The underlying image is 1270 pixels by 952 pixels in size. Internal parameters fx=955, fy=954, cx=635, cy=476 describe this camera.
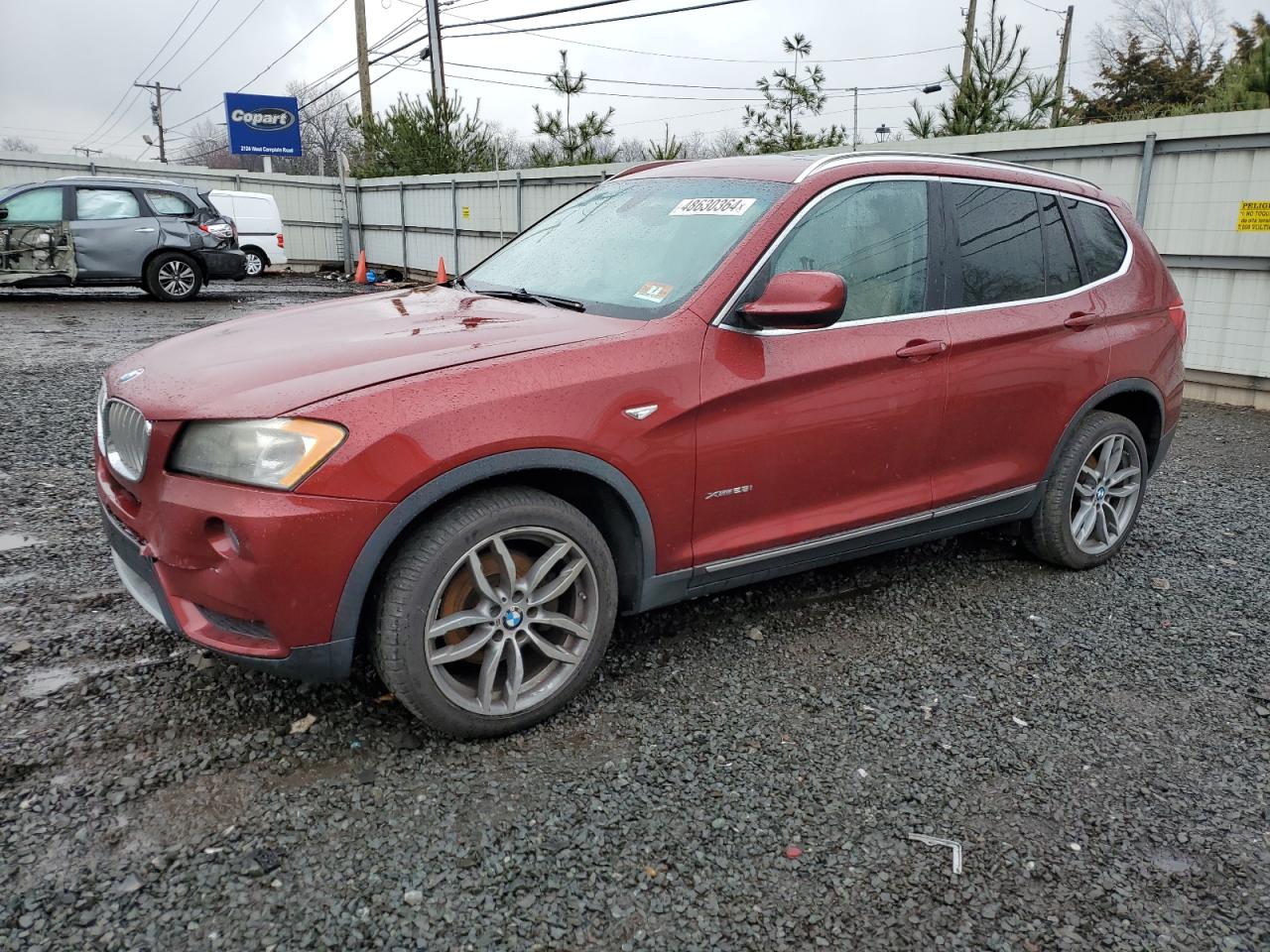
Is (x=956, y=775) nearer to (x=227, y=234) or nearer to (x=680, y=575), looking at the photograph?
(x=680, y=575)

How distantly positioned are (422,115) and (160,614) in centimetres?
2201

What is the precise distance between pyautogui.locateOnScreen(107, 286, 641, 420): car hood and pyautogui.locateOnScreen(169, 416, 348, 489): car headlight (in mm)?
42

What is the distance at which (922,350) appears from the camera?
140 inches

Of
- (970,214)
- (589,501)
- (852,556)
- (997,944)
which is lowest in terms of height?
(997,944)

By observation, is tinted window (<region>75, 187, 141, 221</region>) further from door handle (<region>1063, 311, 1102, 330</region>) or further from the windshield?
door handle (<region>1063, 311, 1102, 330</region>)

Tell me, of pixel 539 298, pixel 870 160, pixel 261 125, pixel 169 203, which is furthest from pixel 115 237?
pixel 261 125

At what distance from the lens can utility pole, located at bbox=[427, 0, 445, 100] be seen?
26984 mm

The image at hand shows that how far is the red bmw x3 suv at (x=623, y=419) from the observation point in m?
2.55

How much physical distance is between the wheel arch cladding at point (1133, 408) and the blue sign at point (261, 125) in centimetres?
3059

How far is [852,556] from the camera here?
3.69 metres

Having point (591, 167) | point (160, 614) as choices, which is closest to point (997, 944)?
point (160, 614)

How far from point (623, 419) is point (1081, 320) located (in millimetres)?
2350

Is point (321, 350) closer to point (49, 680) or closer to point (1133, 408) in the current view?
point (49, 680)

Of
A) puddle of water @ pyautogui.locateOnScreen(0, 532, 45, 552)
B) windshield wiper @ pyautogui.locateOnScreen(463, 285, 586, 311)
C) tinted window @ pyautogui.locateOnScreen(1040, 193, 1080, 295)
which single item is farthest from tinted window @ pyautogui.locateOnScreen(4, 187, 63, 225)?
tinted window @ pyautogui.locateOnScreen(1040, 193, 1080, 295)
